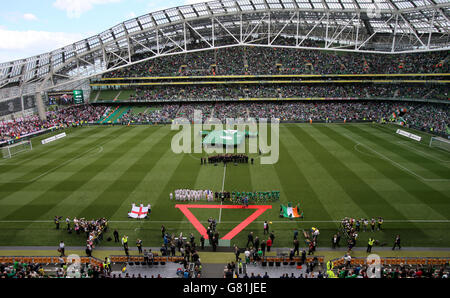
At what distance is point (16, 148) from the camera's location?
122ft

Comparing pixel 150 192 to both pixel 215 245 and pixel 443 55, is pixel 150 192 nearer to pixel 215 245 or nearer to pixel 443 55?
pixel 215 245

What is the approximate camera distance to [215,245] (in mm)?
16703

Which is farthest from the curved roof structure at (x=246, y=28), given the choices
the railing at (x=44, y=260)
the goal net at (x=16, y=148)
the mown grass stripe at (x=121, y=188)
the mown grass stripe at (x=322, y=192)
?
the railing at (x=44, y=260)

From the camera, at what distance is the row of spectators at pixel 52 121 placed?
4231 cm

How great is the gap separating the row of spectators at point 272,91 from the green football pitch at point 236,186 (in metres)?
19.1

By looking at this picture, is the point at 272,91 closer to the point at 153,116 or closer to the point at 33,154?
the point at 153,116

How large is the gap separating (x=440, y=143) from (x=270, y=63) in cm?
3605

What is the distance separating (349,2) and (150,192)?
1582 inches

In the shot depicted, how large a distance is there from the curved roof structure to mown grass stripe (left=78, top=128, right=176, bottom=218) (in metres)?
24.8

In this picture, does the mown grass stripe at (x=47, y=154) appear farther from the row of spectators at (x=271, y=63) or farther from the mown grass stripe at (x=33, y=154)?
the row of spectators at (x=271, y=63)

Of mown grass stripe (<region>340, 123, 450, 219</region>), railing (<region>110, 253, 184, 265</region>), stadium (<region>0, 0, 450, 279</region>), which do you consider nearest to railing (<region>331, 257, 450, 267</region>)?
stadium (<region>0, 0, 450, 279</region>)

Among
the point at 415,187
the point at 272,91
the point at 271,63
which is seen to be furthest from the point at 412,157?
the point at 271,63

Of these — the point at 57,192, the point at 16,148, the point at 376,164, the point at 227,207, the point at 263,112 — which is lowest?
the point at 227,207

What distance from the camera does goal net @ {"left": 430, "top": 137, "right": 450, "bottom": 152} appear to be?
3341cm
